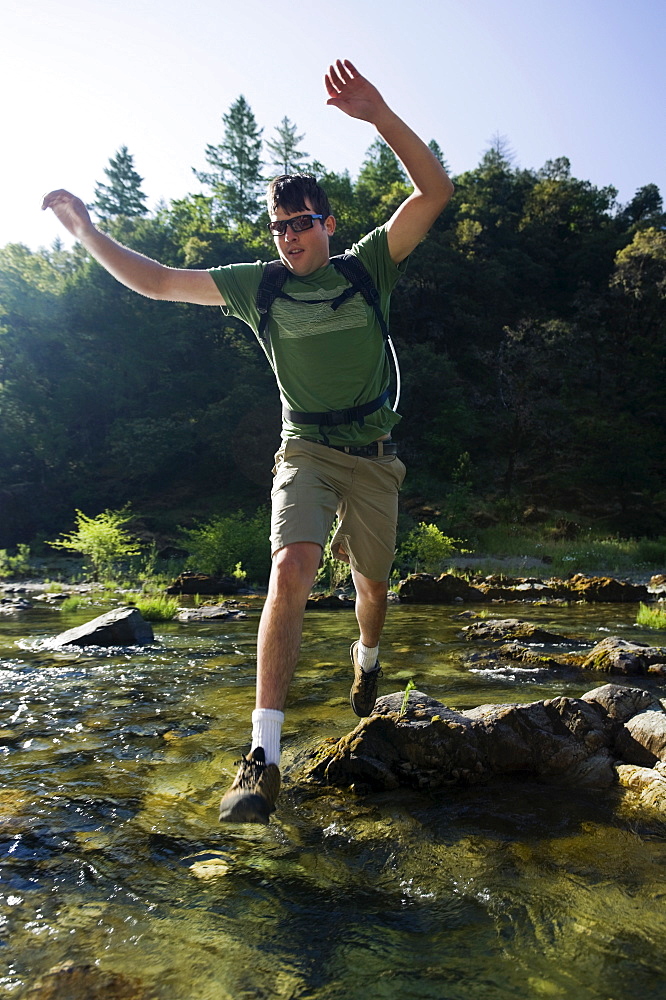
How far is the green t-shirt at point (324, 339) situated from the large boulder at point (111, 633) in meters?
4.99

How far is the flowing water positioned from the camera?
1690 millimetres

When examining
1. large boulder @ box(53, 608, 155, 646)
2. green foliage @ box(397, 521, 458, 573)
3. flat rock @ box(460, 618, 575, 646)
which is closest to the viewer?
large boulder @ box(53, 608, 155, 646)

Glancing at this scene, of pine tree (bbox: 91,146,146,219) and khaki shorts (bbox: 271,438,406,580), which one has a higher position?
pine tree (bbox: 91,146,146,219)

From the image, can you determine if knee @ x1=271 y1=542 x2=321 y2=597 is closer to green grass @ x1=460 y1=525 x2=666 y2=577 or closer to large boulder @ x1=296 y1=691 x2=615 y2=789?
large boulder @ x1=296 y1=691 x2=615 y2=789

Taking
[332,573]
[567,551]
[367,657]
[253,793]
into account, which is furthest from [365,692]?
[567,551]

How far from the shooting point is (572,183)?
2185 inches

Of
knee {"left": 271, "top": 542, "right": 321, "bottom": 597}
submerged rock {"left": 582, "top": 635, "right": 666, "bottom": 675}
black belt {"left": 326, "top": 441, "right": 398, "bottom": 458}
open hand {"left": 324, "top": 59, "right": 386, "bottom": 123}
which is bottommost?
submerged rock {"left": 582, "top": 635, "right": 666, "bottom": 675}

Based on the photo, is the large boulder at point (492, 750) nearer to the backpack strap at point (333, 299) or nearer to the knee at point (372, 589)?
the knee at point (372, 589)

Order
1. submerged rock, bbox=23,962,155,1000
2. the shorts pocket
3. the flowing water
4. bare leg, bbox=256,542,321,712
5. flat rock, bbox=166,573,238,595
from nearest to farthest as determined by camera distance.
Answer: submerged rock, bbox=23,962,155,1000, the flowing water, bare leg, bbox=256,542,321,712, the shorts pocket, flat rock, bbox=166,573,238,595

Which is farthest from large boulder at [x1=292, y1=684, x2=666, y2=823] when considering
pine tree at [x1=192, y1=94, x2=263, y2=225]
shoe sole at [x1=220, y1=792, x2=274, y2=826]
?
pine tree at [x1=192, y1=94, x2=263, y2=225]

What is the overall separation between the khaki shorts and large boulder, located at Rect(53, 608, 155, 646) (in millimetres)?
4500

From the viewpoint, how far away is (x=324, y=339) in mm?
3062

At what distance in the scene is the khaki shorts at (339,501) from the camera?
290 cm

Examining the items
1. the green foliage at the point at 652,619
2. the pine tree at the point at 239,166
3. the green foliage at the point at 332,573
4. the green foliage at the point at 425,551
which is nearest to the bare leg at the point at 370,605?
the green foliage at the point at 652,619
